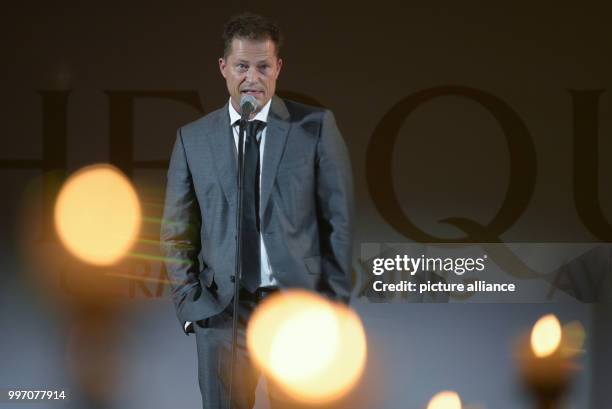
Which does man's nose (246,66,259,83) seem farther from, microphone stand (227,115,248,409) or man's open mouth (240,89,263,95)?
microphone stand (227,115,248,409)

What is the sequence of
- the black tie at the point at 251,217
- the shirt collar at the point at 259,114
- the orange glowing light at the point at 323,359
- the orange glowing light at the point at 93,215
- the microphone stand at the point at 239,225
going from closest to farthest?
the microphone stand at the point at 239,225, the black tie at the point at 251,217, the shirt collar at the point at 259,114, the orange glowing light at the point at 323,359, the orange glowing light at the point at 93,215

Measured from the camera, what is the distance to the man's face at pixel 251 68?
2.69m

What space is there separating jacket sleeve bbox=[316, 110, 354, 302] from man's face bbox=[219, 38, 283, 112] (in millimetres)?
271

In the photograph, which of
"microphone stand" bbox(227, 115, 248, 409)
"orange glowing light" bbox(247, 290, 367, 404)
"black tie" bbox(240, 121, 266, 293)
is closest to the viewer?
"microphone stand" bbox(227, 115, 248, 409)

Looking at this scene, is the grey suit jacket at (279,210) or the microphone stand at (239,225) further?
the grey suit jacket at (279,210)

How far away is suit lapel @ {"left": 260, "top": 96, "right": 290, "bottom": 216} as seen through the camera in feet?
8.78

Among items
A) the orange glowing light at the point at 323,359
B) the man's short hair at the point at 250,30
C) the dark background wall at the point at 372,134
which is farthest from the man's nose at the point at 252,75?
the dark background wall at the point at 372,134

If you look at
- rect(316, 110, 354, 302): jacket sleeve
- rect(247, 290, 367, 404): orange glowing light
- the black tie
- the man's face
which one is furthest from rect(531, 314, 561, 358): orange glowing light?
the man's face

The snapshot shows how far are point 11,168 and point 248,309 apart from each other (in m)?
2.39

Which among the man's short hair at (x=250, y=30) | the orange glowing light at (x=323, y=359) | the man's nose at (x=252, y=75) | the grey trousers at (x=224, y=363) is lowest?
the orange glowing light at (x=323, y=359)

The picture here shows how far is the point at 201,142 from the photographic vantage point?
9.19 feet

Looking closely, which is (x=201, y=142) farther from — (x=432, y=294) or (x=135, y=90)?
(x=432, y=294)

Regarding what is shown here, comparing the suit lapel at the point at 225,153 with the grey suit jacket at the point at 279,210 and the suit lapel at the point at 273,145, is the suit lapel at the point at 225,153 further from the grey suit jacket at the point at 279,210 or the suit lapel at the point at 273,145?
the suit lapel at the point at 273,145

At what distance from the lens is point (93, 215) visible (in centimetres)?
437
